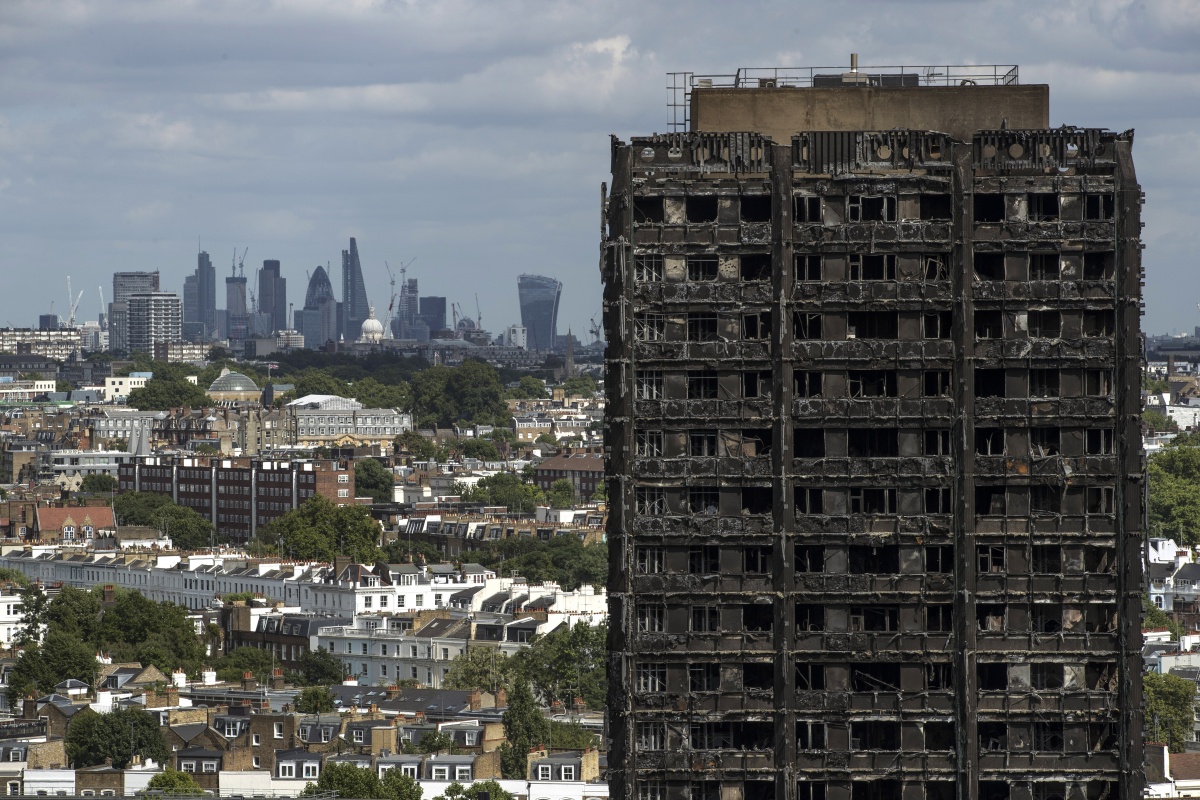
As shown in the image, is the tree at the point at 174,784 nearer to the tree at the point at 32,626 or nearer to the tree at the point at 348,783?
the tree at the point at 348,783

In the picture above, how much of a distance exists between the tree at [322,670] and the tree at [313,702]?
88.2 ft

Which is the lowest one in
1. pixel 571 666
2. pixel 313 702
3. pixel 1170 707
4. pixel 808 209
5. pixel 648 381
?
pixel 1170 707

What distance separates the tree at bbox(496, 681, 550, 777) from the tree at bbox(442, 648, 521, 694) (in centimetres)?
1688

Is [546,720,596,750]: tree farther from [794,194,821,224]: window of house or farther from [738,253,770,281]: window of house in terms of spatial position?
[794,194,821,224]: window of house

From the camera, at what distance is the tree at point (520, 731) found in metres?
131

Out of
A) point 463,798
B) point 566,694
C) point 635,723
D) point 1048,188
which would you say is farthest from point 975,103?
point 566,694

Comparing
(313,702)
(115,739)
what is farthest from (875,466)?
(313,702)

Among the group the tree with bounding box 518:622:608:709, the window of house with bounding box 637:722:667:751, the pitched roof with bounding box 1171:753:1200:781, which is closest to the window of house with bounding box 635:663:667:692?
the window of house with bounding box 637:722:667:751

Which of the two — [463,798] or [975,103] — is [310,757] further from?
[975,103]

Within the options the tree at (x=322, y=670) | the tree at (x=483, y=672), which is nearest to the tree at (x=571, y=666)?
the tree at (x=483, y=672)

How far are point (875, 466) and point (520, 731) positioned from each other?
7362 centimetres

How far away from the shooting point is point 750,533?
64750 mm

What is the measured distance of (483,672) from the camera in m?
165

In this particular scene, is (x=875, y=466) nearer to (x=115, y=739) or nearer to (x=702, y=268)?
(x=702, y=268)
